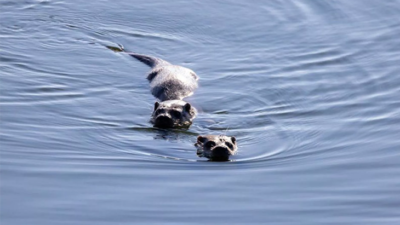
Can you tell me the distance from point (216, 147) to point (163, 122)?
1.49 meters

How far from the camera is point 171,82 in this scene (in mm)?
12492

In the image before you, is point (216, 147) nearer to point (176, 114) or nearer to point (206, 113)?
point (176, 114)

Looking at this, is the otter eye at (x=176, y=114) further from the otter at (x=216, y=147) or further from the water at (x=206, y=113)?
the otter at (x=216, y=147)

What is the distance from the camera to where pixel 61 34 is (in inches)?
573

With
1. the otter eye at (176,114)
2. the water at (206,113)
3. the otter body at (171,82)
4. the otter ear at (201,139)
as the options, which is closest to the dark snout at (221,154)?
the water at (206,113)

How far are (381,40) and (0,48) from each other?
19.0ft

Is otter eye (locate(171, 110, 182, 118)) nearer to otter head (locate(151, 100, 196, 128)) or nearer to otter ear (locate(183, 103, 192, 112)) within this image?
otter head (locate(151, 100, 196, 128))

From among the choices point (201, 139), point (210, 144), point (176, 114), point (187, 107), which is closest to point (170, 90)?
point (187, 107)

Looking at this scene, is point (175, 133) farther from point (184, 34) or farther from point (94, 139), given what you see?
point (184, 34)

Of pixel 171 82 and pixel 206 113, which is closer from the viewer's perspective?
pixel 206 113

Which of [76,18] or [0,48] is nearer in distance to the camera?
[0,48]

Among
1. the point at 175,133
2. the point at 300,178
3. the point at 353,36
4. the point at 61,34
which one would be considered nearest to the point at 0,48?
the point at 61,34

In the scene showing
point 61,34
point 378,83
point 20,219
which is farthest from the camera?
point 61,34

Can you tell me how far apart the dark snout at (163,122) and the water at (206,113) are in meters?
0.14
